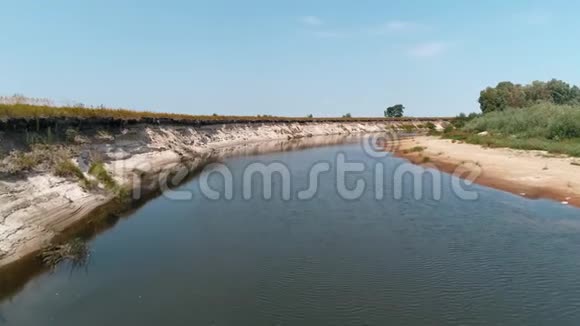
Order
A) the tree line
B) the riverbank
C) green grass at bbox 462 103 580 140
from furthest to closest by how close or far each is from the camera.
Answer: the tree line < green grass at bbox 462 103 580 140 < the riverbank

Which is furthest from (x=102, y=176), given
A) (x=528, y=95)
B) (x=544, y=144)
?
(x=528, y=95)

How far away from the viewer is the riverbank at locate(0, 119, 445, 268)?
14188 mm

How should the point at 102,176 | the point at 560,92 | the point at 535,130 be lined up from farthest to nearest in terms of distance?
the point at 560,92 → the point at 535,130 → the point at 102,176

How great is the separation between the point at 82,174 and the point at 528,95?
320 feet

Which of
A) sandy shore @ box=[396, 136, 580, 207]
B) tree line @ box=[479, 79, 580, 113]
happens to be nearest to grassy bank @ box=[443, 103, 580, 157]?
sandy shore @ box=[396, 136, 580, 207]

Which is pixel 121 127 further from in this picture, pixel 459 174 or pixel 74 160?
pixel 459 174

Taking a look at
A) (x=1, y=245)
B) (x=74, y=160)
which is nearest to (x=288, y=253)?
(x=1, y=245)

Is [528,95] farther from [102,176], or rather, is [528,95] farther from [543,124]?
[102,176]

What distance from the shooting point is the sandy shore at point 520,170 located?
20.8m

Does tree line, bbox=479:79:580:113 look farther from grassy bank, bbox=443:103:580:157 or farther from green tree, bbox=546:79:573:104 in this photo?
grassy bank, bbox=443:103:580:157

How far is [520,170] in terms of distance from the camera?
1059 inches

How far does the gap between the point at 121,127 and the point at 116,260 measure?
73.7ft

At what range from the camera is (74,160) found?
21781 millimetres

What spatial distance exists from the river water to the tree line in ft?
264
